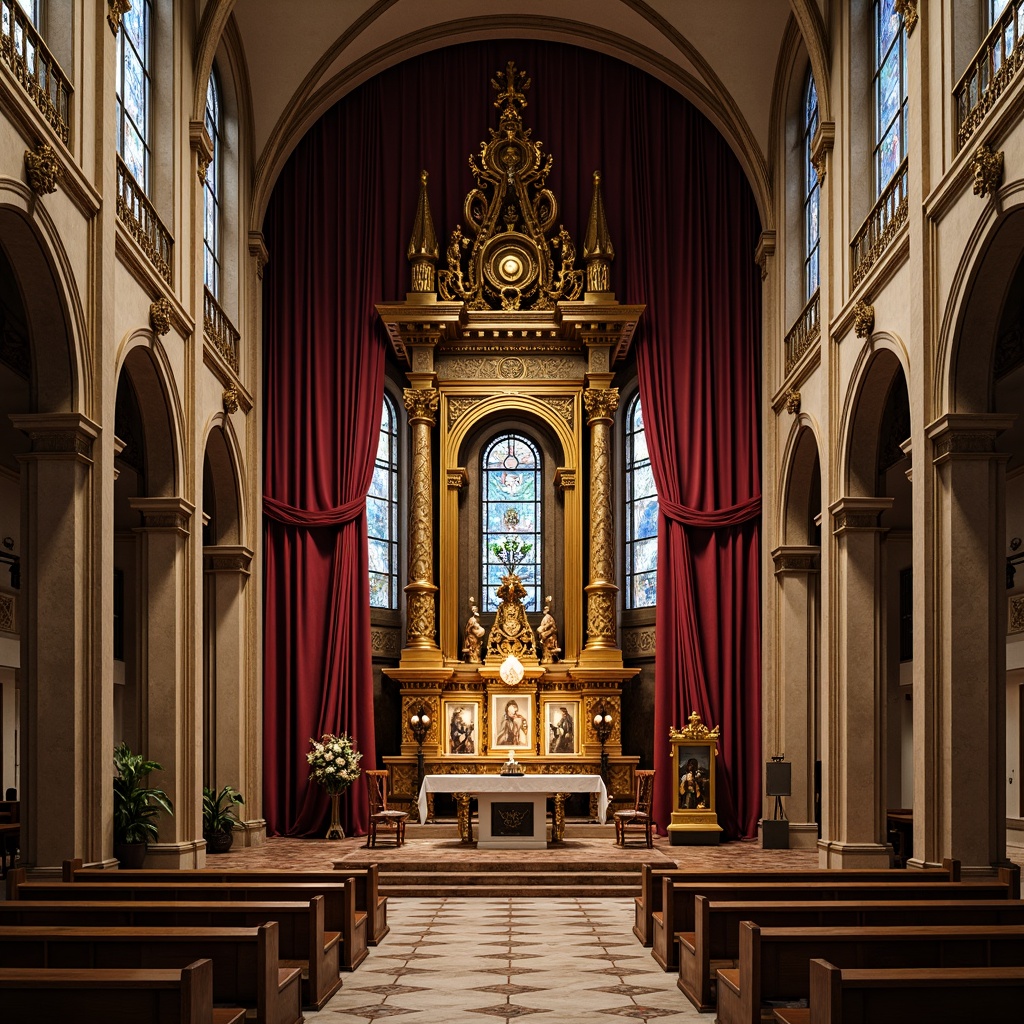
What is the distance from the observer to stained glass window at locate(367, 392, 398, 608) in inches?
830

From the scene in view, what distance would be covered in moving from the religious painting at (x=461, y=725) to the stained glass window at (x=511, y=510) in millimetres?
1756

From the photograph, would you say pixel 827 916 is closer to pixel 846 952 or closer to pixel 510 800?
pixel 846 952

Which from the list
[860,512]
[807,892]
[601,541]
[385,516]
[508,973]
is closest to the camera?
[807,892]

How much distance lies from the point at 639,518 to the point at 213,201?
7.83 metres

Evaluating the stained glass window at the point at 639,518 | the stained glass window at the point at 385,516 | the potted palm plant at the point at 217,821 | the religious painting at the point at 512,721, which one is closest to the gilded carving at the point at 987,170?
the potted palm plant at the point at 217,821

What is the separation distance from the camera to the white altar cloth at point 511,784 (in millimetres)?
15836

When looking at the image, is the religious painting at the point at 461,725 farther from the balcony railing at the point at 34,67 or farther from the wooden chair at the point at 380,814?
the balcony railing at the point at 34,67

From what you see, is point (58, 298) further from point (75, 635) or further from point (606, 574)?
point (606, 574)

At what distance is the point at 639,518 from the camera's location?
21156mm

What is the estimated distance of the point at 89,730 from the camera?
35.9ft

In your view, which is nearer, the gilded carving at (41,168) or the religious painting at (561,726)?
the gilded carving at (41,168)

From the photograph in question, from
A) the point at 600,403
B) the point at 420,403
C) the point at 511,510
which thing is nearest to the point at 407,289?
the point at 420,403

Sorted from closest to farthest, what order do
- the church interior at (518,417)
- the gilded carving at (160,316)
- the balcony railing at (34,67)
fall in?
the balcony railing at (34,67) → the gilded carving at (160,316) → the church interior at (518,417)

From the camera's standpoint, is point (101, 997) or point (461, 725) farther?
point (461, 725)
